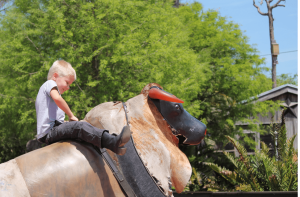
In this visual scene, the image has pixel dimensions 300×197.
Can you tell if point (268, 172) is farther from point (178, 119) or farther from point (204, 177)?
point (178, 119)

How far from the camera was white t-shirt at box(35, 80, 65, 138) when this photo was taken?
2.49 m

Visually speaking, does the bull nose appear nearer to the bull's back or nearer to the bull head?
the bull head

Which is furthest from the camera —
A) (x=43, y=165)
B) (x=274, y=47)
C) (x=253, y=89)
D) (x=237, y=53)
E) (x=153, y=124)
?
(x=274, y=47)

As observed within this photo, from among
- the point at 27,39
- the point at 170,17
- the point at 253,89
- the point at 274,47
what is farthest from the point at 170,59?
the point at 274,47

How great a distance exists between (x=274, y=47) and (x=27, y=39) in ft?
55.6

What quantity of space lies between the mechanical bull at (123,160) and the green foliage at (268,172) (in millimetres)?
5742

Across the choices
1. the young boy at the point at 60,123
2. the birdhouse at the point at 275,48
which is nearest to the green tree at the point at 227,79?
the birdhouse at the point at 275,48

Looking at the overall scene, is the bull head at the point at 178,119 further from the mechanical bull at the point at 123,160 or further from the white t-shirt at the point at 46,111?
the white t-shirt at the point at 46,111

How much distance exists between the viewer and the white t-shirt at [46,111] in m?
2.49

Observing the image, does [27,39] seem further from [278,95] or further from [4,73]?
[278,95]

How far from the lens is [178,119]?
2834 millimetres

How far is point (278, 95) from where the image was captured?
1403 centimetres

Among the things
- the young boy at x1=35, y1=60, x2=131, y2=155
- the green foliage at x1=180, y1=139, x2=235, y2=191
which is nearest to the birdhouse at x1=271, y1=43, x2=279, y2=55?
the green foliage at x1=180, y1=139, x2=235, y2=191

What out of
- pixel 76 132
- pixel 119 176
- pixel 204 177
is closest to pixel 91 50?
pixel 204 177
